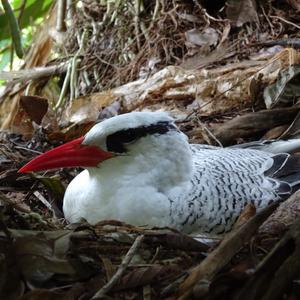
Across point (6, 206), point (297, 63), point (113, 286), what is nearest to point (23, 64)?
point (297, 63)

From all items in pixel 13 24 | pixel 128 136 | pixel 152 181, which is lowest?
pixel 152 181

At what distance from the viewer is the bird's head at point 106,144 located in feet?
9.89

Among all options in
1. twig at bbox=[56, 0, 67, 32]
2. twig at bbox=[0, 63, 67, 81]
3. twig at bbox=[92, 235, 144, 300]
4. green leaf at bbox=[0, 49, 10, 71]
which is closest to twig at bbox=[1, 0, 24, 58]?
twig at bbox=[92, 235, 144, 300]

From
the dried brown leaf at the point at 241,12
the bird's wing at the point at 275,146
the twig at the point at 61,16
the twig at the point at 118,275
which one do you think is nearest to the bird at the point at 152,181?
the bird's wing at the point at 275,146

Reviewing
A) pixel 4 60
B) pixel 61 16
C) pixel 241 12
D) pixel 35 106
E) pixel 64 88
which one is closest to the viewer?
pixel 35 106

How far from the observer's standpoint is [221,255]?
6.93 ft

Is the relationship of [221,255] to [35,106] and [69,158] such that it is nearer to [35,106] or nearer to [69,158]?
[69,158]

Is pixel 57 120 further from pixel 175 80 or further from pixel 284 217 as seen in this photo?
pixel 284 217

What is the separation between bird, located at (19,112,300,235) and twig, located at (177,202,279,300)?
0.76 m

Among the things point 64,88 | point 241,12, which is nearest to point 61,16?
point 64,88

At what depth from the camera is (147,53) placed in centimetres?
503

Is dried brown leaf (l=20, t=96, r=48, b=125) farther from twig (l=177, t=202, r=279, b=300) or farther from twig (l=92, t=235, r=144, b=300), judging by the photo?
twig (l=177, t=202, r=279, b=300)

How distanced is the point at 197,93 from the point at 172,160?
149 cm

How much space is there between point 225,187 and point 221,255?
962 mm
